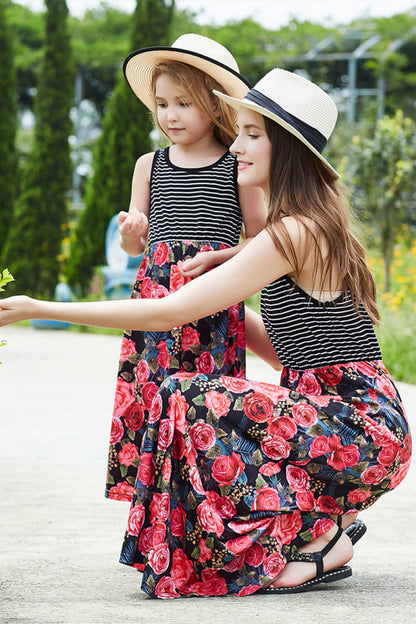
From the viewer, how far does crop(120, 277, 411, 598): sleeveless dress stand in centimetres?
219

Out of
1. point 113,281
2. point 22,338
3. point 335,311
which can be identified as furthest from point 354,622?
point 113,281

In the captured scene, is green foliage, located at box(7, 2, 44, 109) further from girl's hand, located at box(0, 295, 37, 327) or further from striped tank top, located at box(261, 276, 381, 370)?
girl's hand, located at box(0, 295, 37, 327)

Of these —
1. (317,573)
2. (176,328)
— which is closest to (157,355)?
(176,328)

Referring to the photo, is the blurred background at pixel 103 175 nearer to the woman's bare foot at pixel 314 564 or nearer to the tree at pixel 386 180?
the tree at pixel 386 180

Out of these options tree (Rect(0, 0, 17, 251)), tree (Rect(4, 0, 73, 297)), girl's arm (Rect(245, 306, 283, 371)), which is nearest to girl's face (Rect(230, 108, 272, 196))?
girl's arm (Rect(245, 306, 283, 371))

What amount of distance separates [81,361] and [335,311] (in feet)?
17.4

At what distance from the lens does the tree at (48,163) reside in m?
11.7

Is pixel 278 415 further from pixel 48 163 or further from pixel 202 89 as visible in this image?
pixel 48 163

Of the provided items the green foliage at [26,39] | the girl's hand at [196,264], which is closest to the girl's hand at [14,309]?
the girl's hand at [196,264]

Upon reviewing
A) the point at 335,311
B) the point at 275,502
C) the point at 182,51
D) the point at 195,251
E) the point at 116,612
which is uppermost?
the point at 182,51

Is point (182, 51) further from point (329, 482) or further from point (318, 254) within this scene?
point (329, 482)

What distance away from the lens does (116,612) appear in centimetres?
206

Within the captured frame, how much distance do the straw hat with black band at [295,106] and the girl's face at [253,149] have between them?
0.04 metres

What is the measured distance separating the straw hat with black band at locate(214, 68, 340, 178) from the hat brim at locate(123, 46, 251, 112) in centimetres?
29
